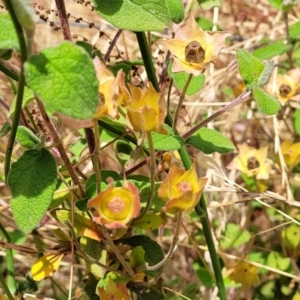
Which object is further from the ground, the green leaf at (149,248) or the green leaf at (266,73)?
the green leaf at (266,73)

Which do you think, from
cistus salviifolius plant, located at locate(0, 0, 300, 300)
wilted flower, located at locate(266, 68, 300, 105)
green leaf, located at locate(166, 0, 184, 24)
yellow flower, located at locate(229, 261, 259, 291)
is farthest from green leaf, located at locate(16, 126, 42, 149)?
wilted flower, located at locate(266, 68, 300, 105)

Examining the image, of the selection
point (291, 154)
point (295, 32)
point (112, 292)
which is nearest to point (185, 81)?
point (112, 292)

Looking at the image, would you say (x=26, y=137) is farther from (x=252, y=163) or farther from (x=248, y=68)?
(x=252, y=163)

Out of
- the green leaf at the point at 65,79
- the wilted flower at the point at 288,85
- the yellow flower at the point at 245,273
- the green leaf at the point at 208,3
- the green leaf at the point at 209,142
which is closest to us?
the green leaf at the point at 65,79

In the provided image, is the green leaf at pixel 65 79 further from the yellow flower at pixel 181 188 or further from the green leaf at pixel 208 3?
the green leaf at pixel 208 3

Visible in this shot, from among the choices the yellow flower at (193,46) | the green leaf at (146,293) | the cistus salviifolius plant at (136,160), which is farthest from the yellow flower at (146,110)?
the green leaf at (146,293)

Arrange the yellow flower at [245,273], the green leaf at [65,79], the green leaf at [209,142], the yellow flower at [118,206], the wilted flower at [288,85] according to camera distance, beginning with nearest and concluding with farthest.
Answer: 1. the green leaf at [65,79]
2. the yellow flower at [118,206]
3. the green leaf at [209,142]
4. the yellow flower at [245,273]
5. the wilted flower at [288,85]
